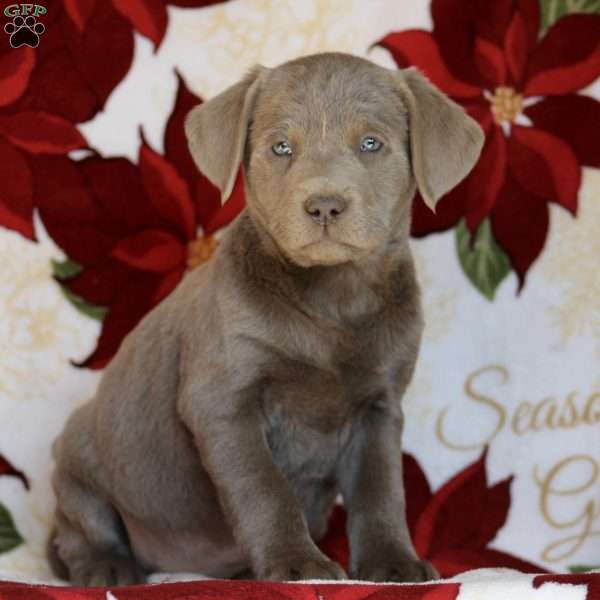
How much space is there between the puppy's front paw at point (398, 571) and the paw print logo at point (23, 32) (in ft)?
6.57

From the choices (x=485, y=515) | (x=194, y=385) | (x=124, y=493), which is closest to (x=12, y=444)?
(x=124, y=493)

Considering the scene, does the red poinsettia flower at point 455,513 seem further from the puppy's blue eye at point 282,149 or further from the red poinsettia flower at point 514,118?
the puppy's blue eye at point 282,149

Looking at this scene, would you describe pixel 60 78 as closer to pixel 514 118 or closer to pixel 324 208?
pixel 514 118

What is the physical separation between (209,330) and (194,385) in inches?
5.4

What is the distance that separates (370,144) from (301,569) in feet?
3.16

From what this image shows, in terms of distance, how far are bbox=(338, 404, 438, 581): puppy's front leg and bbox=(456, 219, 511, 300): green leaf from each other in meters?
1.00

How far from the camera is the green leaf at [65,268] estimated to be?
13.7 feet

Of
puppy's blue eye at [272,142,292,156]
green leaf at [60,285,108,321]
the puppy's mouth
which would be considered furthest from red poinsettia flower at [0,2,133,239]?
the puppy's mouth

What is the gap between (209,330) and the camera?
3199 mm

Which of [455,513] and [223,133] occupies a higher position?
[223,133]

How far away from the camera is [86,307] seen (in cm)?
420

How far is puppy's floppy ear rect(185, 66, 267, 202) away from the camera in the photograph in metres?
3.14

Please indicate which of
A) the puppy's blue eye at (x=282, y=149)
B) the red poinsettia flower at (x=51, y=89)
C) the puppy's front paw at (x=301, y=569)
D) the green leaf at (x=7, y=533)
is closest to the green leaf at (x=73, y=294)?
the red poinsettia flower at (x=51, y=89)

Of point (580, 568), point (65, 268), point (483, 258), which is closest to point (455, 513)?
point (580, 568)
